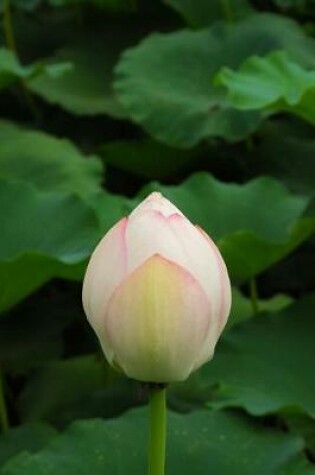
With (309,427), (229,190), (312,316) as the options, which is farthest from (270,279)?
(309,427)

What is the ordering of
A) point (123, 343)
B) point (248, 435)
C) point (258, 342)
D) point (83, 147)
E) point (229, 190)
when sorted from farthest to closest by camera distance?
point (83, 147), point (229, 190), point (258, 342), point (248, 435), point (123, 343)

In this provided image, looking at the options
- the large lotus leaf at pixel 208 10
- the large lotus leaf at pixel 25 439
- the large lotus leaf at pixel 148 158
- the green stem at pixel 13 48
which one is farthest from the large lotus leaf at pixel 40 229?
the large lotus leaf at pixel 208 10

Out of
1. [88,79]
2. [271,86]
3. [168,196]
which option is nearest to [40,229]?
[168,196]

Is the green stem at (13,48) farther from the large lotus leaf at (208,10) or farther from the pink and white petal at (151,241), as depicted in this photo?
the pink and white petal at (151,241)

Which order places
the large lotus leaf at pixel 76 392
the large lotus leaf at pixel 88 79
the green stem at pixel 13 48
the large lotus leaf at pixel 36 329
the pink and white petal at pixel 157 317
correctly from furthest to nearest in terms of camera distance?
the green stem at pixel 13 48 → the large lotus leaf at pixel 88 79 → the large lotus leaf at pixel 36 329 → the large lotus leaf at pixel 76 392 → the pink and white petal at pixel 157 317

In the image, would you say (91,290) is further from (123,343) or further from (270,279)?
(270,279)
